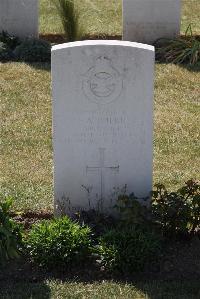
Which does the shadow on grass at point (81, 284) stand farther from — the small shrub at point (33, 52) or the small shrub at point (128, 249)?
the small shrub at point (33, 52)

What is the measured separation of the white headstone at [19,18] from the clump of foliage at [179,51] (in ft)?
6.85

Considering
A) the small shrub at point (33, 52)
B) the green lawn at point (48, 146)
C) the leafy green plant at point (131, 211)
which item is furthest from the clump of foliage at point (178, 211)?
the small shrub at point (33, 52)

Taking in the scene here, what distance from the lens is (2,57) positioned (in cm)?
1177

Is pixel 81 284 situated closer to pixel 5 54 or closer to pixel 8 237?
pixel 8 237

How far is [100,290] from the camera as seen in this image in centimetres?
562

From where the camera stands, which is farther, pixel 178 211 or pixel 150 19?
pixel 150 19

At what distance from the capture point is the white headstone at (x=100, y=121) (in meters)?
6.10

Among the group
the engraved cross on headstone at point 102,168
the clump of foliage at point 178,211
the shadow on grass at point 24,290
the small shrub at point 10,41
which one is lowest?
the shadow on grass at point 24,290

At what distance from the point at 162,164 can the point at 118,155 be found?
5.76 feet

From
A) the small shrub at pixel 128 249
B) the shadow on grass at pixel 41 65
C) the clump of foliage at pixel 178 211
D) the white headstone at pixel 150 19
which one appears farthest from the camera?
the white headstone at pixel 150 19

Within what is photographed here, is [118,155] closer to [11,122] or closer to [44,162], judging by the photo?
[44,162]

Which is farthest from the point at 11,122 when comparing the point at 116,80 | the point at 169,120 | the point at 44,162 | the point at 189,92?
the point at 116,80

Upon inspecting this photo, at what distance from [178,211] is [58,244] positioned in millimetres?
1021

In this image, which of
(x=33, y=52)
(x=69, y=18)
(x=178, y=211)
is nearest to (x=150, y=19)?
(x=69, y=18)
